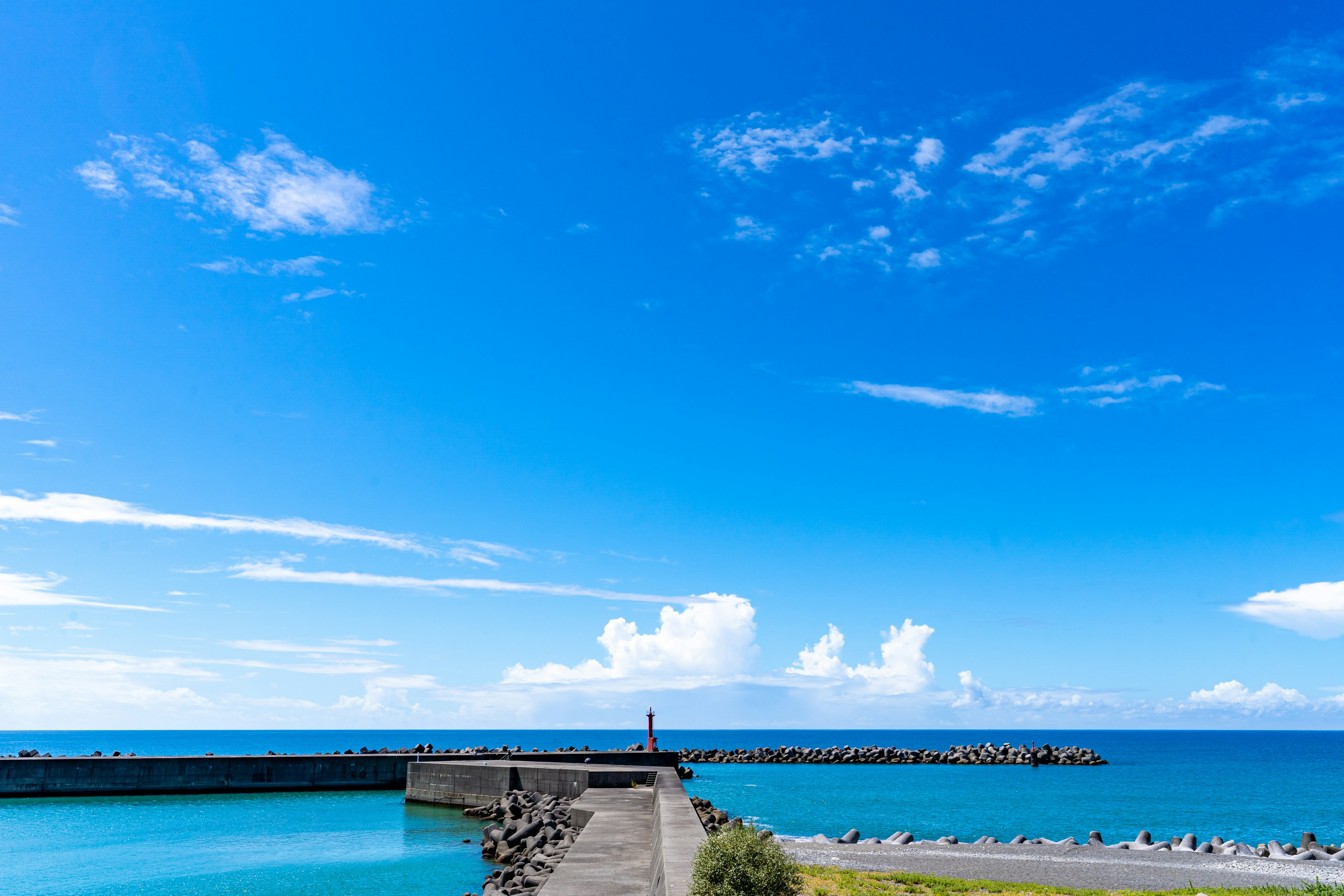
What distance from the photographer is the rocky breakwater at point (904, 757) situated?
275ft

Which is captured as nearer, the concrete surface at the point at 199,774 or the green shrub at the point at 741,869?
the green shrub at the point at 741,869

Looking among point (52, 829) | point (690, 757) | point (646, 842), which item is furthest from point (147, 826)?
point (690, 757)

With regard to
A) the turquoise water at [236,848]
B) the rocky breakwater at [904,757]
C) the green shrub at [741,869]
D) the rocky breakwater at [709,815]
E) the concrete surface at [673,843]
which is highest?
the green shrub at [741,869]

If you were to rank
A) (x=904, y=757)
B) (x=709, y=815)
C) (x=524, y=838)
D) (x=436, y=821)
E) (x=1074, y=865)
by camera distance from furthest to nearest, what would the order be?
(x=904, y=757), (x=436, y=821), (x=709, y=815), (x=524, y=838), (x=1074, y=865)

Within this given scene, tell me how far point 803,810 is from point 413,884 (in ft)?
76.9

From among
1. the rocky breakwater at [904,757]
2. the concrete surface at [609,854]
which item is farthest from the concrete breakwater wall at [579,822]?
the rocky breakwater at [904,757]

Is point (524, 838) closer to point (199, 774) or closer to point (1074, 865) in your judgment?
point (1074, 865)

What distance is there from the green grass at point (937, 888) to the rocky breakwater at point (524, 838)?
4784 millimetres

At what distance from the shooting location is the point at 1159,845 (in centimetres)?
2502

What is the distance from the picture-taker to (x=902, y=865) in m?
19.3

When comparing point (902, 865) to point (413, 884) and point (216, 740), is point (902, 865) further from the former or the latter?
point (216, 740)

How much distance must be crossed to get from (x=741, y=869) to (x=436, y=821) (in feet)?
79.5

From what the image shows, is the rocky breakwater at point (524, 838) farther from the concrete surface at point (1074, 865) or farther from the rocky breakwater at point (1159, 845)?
the rocky breakwater at point (1159, 845)

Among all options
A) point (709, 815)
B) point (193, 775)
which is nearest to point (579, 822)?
point (709, 815)
